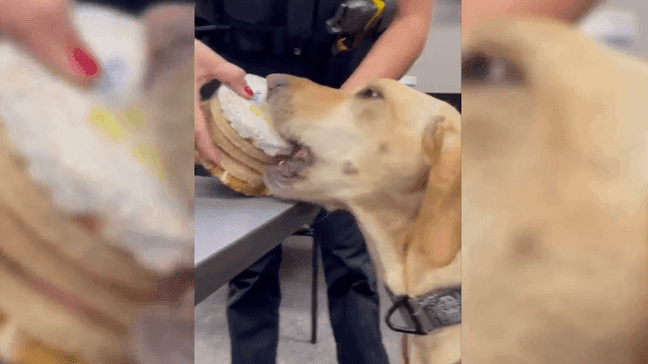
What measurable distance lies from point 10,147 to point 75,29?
17 centimetres

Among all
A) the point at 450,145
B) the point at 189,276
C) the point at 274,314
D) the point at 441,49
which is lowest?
the point at 274,314

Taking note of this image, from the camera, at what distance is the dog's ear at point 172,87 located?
1.73ft

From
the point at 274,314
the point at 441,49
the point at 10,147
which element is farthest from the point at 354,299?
the point at 10,147

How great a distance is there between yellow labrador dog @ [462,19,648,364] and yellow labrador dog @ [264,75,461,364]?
30 mm

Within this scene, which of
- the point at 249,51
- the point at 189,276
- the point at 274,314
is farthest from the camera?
the point at 274,314

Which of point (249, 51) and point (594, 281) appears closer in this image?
point (594, 281)

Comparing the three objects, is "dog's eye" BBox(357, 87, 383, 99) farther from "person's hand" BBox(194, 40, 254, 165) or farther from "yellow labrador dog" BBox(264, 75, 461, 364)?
"person's hand" BBox(194, 40, 254, 165)

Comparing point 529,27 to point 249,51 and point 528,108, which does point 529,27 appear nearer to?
point 528,108

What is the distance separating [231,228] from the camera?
0.50 meters

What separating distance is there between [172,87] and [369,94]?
25 cm

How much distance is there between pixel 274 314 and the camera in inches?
27.5

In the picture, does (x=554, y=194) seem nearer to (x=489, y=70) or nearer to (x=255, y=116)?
(x=489, y=70)

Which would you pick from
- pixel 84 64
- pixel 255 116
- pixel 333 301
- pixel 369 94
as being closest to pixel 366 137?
pixel 369 94

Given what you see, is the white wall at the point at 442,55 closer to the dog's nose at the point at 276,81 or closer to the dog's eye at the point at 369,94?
the dog's eye at the point at 369,94
